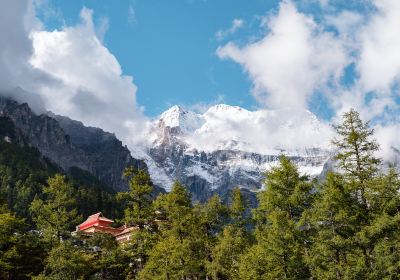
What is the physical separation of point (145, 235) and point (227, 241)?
9231mm

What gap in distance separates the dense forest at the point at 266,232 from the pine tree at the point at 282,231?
0.31 ft

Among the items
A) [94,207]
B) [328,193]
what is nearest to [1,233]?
[328,193]

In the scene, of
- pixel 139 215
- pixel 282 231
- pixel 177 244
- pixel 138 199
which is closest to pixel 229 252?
pixel 177 244

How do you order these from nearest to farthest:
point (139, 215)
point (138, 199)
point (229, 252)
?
point (139, 215)
point (138, 199)
point (229, 252)

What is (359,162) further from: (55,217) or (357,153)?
(55,217)

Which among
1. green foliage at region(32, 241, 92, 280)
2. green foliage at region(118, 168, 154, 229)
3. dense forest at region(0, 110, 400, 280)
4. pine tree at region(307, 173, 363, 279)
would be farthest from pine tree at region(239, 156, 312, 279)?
green foliage at region(32, 241, 92, 280)

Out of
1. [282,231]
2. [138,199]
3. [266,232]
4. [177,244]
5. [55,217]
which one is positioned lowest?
[177,244]

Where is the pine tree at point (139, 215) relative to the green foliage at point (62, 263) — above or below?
above

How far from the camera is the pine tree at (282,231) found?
4134 cm

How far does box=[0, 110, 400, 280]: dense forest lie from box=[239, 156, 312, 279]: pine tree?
9cm

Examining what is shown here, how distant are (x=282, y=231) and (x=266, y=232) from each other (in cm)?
448

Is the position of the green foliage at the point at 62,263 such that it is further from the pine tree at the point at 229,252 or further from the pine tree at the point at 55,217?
the pine tree at the point at 229,252

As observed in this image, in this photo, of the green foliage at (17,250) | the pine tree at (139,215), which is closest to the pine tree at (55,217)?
the green foliage at (17,250)

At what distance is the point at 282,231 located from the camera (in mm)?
42125
